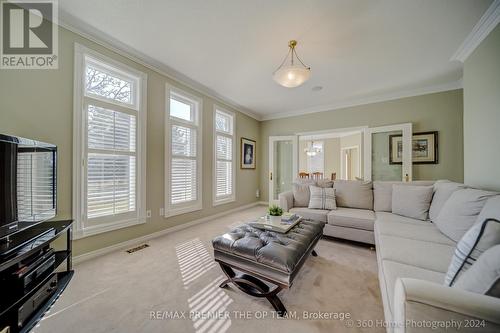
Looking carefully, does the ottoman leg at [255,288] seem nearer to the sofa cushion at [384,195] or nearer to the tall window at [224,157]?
the sofa cushion at [384,195]

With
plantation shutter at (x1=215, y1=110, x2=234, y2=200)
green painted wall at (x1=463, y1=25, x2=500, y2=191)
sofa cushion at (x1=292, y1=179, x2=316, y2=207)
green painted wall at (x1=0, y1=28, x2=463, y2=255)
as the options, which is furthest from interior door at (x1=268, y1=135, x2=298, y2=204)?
green painted wall at (x1=463, y1=25, x2=500, y2=191)

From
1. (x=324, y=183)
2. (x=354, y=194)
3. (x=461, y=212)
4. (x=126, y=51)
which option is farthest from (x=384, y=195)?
(x=126, y=51)

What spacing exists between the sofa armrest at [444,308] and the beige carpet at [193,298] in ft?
2.44

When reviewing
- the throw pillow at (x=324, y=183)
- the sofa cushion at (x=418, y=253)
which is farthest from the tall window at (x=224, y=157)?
the sofa cushion at (x=418, y=253)

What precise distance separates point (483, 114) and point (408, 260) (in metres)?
2.17

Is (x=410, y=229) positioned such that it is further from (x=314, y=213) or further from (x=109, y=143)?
(x=109, y=143)

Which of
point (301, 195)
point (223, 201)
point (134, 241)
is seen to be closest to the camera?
point (134, 241)

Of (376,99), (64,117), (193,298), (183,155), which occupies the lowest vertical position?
(193,298)

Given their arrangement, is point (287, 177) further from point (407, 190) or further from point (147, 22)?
point (147, 22)

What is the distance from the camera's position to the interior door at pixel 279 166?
5.27 meters

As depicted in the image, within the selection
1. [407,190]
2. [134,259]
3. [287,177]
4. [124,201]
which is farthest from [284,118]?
[134,259]

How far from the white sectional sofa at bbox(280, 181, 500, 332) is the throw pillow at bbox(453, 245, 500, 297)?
0.05m

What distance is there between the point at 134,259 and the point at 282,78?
112 inches

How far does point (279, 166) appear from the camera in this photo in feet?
17.8
